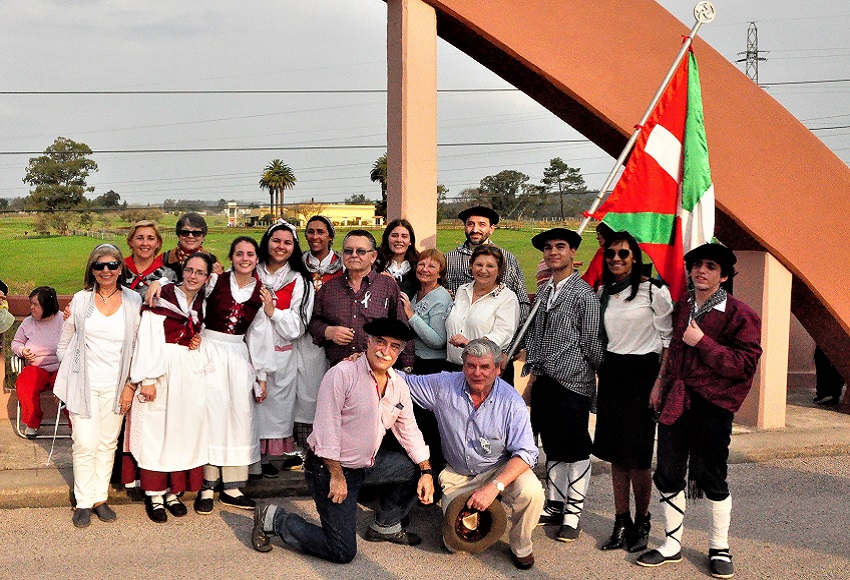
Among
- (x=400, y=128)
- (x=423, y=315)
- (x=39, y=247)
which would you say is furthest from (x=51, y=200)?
(x=423, y=315)

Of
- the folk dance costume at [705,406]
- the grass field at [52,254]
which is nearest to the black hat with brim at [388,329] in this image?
the folk dance costume at [705,406]

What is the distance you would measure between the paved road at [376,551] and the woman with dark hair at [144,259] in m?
1.41

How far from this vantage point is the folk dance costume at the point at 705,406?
13.6 feet

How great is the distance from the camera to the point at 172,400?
493 centimetres

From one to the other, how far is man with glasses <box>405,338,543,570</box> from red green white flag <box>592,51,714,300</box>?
1.19 metres

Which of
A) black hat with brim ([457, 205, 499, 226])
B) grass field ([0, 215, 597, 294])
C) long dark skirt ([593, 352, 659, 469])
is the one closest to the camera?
long dark skirt ([593, 352, 659, 469])

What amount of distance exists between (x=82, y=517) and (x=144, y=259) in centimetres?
164

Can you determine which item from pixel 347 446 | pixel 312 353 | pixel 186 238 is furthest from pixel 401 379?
pixel 186 238

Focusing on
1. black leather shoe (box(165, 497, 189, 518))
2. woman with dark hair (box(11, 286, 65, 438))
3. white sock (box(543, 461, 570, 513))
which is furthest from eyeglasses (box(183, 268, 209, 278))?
white sock (box(543, 461, 570, 513))

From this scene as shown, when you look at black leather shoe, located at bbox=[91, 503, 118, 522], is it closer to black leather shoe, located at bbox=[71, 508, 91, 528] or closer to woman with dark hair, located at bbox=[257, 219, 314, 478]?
black leather shoe, located at bbox=[71, 508, 91, 528]

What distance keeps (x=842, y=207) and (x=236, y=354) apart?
5.19 m

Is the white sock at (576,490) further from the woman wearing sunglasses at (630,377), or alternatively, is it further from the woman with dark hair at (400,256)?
the woman with dark hair at (400,256)

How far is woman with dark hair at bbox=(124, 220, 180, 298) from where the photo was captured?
5.26 metres

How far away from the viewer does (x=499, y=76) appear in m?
6.85
